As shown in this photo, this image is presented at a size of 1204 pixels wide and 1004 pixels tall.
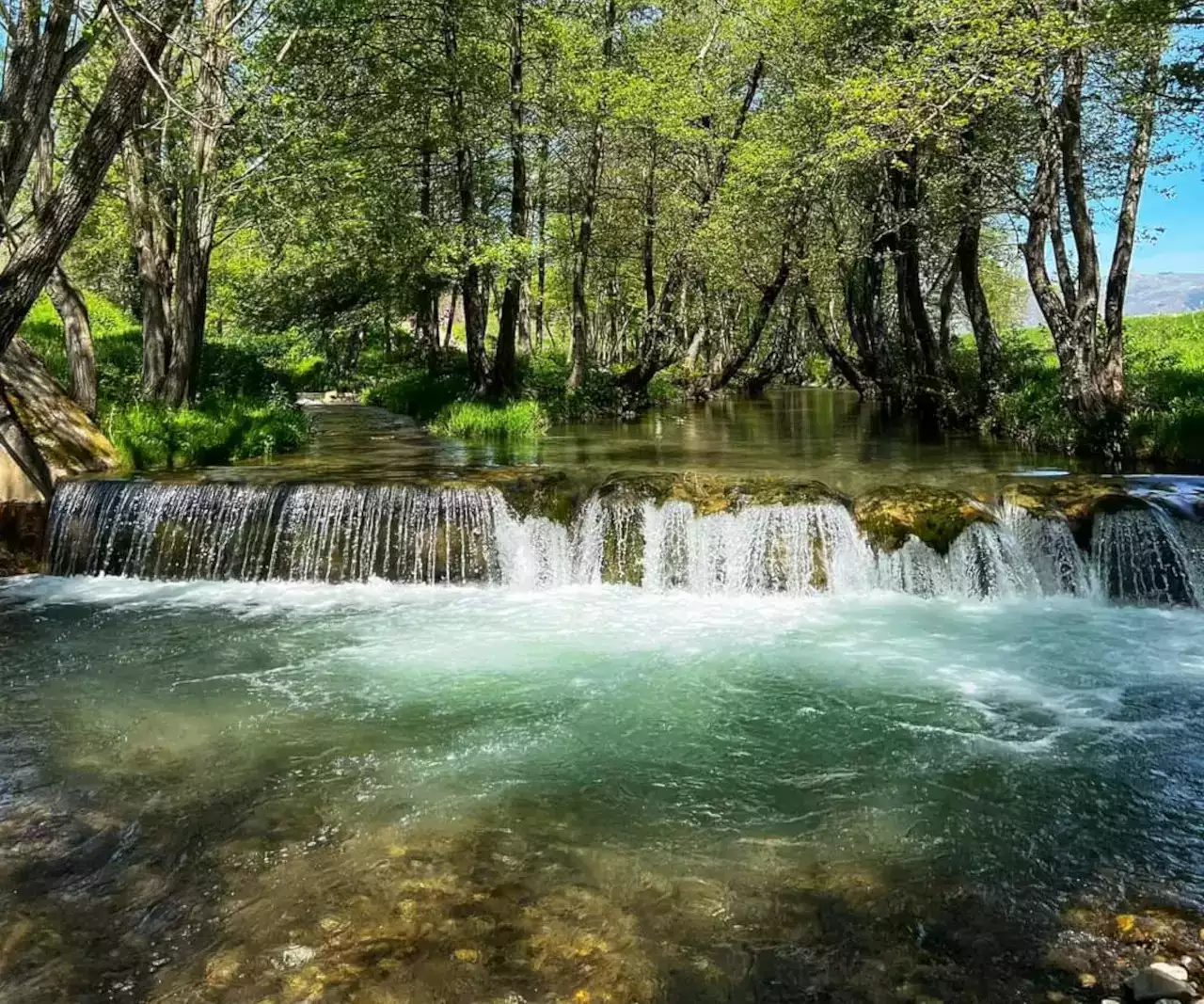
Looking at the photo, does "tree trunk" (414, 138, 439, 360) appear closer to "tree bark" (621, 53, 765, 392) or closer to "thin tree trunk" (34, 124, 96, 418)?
"tree bark" (621, 53, 765, 392)

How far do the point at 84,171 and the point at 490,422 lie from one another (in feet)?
36.3

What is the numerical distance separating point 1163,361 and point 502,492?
14344 mm

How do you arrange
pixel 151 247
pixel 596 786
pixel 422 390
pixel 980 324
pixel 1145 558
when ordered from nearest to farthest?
pixel 596 786 < pixel 1145 558 < pixel 151 247 < pixel 980 324 < pixel 422 390

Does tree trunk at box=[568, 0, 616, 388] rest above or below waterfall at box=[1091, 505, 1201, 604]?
above

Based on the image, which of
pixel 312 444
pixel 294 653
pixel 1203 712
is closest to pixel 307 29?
pixel 312 444

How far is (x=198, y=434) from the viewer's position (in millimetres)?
15102

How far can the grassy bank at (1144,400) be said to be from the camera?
13859 mm

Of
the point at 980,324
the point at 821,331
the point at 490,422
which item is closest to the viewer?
the point at 980,324

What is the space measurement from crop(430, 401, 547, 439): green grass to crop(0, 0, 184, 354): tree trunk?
34.1 ft

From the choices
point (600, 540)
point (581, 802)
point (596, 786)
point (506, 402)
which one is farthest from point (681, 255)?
point (581, 802)

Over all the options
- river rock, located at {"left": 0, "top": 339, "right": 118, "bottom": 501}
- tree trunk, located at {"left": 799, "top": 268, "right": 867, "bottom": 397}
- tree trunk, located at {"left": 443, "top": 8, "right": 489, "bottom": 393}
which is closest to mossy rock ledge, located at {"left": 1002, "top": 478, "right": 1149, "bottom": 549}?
tree trunk, located at {"left": 443, "top": 8, "right": 489, "bottom": 393}

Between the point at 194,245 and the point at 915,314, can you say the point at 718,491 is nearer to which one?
the point at 194,245

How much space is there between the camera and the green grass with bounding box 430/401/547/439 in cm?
1986

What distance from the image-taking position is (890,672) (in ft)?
25.7
